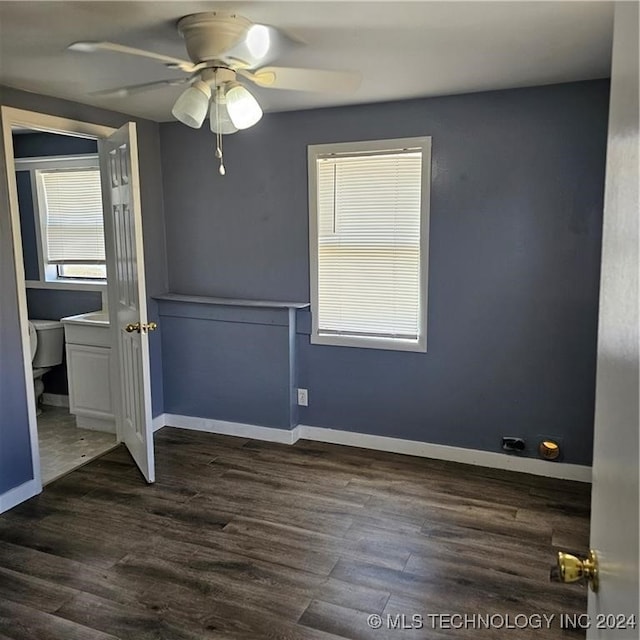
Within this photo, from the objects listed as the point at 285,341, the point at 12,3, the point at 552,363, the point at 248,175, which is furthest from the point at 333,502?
the point at 12,3

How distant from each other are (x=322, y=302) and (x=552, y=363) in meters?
1.47

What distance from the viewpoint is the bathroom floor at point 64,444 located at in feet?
11.6

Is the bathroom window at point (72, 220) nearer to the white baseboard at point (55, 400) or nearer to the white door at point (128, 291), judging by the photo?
the white door at point (128, 291)

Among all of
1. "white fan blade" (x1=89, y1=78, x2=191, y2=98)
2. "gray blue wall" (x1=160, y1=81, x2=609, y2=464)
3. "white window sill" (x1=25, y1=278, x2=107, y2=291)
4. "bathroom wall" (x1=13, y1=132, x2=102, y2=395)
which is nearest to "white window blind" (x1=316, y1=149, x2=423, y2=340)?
"gray blue wall" (x1=160, y1=81, x2=609, y2=464)

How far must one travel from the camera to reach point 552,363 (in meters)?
3.22

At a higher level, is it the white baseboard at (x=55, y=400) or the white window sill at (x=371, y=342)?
the white window sill at (x=371, y=342)

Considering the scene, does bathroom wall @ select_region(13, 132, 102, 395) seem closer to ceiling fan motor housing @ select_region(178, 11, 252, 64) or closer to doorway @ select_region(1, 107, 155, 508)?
doorway @ select_region(1, 107, 155, 508)

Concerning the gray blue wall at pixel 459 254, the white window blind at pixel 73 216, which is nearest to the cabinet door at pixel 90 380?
the gray blue wall at pixel 459 254

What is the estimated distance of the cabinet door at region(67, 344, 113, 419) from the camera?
4008mm

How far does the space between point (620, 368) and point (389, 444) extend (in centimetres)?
298

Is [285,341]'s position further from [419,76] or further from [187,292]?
[419,76]

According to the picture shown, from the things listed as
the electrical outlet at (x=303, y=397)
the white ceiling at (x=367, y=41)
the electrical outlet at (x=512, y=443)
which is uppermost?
the white ceiling at (x=367, y=41)

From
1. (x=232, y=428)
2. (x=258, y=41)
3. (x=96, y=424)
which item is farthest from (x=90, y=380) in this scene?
(x=258, y=41)

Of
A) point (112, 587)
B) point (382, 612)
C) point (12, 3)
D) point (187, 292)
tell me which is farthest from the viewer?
point (187, 292)
